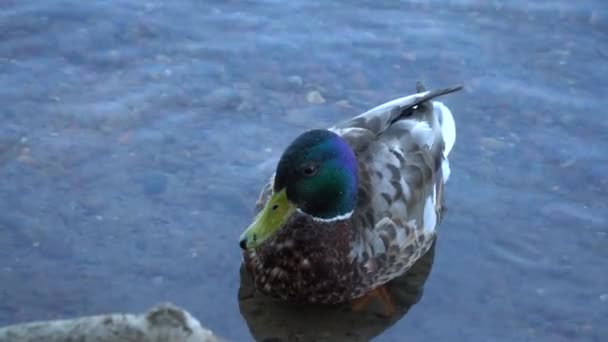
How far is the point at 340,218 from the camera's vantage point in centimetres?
555

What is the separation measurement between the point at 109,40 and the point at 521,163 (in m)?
2.84

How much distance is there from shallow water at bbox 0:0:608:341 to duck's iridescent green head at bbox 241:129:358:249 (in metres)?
0.52

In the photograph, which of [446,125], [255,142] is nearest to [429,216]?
[446,125]

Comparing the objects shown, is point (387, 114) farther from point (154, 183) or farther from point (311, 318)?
point (154, 183)

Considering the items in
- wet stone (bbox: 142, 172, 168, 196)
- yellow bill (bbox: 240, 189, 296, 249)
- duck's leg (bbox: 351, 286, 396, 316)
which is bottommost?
duck's leg (bbox: 351, 286, 396, 316)

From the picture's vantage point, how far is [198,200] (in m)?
6.20

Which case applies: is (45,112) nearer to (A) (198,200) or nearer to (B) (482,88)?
(A) (198,200)

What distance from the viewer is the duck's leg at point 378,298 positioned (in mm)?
5652

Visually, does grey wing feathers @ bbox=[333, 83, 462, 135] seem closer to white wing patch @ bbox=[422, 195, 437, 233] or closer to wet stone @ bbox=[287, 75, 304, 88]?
white wing patch @ bbox=[422, 195, 437, 233]

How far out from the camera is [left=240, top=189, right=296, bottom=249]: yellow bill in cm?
519

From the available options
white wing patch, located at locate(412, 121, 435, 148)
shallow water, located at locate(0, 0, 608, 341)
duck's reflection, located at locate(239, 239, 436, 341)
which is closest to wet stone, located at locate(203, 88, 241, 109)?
shallow water, located at locate(0, 0, 608, 341)

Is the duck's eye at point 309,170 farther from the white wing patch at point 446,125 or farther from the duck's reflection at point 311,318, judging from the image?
the white wing patch at point 446,125

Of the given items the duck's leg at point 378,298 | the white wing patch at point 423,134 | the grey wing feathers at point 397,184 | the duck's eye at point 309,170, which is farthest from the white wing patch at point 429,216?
the duck's eye at point 309,170

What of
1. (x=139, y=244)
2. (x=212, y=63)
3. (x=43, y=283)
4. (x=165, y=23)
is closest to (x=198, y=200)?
(x=139, y=244)
